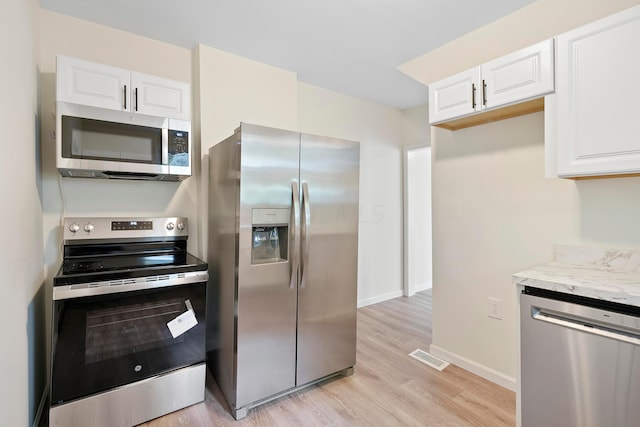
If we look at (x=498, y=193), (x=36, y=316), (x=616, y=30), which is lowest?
(x=36, y=316)

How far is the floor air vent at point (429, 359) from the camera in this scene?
2.40m

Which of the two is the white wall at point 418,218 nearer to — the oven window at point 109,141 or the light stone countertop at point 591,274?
the light stone countertop at point 591,274

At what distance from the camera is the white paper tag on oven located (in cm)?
185

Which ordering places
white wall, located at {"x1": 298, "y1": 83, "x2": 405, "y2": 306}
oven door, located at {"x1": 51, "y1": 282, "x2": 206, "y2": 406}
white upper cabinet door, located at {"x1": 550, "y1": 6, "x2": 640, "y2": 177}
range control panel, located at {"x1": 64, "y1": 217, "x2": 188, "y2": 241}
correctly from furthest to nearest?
white wall, located at {"x1": 298, "y1": 83, "x2": 405, "y2": 306}
range control panel, located at {"x1": 64, "y1": 217, "x2": 188, "y2": 241}
oven door, located at {"x1": 51, "y1": 282, "x2": 206, "y2": 406}
white upper cabinet door, located at {"x1": 550, "y1": 6, "x2": 640, "y2": 177}

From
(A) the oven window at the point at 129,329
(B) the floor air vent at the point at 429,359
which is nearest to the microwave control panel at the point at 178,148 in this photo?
(A) the oven window at the point at 129,329

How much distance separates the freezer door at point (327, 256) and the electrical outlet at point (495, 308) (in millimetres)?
1004

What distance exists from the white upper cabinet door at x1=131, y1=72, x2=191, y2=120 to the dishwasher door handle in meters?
2.41

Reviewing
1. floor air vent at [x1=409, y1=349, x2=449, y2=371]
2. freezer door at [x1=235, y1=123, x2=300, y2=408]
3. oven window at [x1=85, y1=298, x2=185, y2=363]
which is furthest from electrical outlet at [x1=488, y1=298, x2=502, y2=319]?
oven window at [x1=85, y1=298, x2=185, y2=363]

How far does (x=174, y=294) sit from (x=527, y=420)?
203 cm

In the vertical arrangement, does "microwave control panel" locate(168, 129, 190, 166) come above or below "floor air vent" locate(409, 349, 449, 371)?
above

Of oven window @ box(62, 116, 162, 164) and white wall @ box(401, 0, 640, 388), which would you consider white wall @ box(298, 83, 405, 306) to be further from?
oven window @ box(62, 116, 162, 164)

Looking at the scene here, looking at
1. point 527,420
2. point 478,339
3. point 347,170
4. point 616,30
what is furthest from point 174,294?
point 616,30

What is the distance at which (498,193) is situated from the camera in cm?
220

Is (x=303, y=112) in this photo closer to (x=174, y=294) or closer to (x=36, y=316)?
(x=174, y=294)
